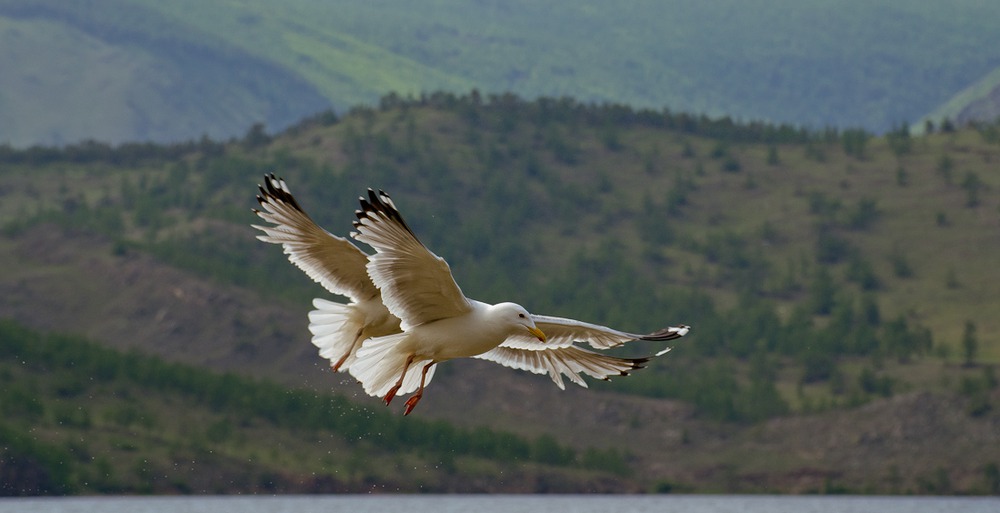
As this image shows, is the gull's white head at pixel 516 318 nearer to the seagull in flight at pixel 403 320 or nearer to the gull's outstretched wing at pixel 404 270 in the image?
the seagull in flight at pixel 403 320

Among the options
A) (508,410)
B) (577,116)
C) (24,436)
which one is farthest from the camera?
(577,116)

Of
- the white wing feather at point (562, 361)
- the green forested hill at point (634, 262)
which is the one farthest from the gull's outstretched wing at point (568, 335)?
the green forested hill at point (634, 262)

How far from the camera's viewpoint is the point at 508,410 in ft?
291

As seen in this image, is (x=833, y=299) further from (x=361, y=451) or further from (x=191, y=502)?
(x=191, y=502)

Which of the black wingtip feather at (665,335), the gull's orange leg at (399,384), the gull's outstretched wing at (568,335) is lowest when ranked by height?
the gull's orange leg at (399,384)

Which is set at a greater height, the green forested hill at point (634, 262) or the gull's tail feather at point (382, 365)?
the gull's tail feather at point (382, 365)

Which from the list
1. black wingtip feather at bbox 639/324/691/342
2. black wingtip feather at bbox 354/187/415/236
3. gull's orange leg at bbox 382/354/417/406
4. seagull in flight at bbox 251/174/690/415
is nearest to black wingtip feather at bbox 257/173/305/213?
seagull in flight at bbox 251/174/690/415

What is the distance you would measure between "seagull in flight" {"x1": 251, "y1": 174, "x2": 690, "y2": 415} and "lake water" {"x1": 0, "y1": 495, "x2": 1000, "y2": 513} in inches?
1677

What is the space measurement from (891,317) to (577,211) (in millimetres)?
26839

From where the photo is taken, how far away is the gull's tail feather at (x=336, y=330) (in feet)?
88.1

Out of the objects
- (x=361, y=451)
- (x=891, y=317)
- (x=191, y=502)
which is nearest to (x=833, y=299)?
(x=891, y=317)

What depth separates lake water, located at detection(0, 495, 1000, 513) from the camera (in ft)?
240

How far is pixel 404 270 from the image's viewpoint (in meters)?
22.1

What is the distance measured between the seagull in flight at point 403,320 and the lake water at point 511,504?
42597mm
